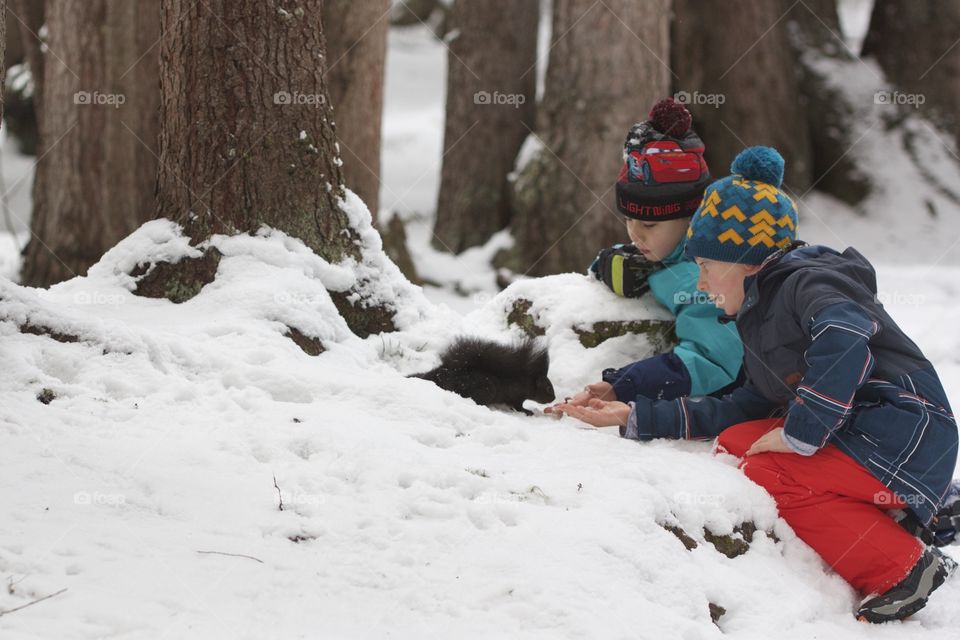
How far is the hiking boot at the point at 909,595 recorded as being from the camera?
2684mm

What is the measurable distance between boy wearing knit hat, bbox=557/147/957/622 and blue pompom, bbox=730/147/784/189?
47 millimetres

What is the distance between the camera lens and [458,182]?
30.0ft

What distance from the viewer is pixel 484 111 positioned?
8.98m

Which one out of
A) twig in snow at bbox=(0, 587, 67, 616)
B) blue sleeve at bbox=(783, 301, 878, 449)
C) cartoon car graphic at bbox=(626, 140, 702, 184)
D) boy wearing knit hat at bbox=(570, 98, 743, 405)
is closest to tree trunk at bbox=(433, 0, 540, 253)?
boy wearing knit hat at bbox=(570, 98, 743, 405)

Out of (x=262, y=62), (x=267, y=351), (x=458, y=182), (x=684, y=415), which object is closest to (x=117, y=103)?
(x=458, y=182)

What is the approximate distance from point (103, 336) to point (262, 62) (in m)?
1.45

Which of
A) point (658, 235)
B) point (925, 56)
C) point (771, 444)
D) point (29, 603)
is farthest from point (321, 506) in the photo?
point (925, 56)

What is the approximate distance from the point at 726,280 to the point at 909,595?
43.8 inches

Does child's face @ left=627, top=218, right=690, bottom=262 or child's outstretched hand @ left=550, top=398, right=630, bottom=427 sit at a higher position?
child's face @ left=627, top=218, right=690, bottom=262

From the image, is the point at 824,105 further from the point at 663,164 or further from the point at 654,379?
the point at 654,379

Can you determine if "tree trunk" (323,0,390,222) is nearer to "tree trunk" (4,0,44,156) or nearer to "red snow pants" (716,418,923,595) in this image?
"tree trunk" (4,0,44,156)

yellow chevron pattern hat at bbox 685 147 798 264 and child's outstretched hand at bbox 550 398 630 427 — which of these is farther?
child's outstretched hand at bbox 550 398 630 427

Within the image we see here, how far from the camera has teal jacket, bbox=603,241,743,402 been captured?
3.65 metres

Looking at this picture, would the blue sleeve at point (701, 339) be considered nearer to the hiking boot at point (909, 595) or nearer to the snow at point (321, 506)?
the snow at point (321, 506)
